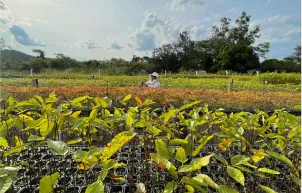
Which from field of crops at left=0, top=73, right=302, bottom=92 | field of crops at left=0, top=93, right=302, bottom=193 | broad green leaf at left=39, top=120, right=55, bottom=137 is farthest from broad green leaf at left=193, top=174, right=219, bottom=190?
field of crops at left=0, top=73, right=302, bottom=92

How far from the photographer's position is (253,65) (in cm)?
3716

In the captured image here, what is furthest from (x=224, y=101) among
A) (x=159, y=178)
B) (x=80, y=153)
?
(x=80, y=153)

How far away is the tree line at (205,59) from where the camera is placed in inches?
1458

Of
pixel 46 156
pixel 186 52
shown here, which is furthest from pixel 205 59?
pixel 46 156

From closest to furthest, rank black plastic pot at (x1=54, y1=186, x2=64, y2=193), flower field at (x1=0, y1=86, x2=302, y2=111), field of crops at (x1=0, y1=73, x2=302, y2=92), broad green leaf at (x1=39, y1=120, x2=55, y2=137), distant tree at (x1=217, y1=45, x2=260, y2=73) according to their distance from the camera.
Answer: broad green leaf at (x1=39, y1=120, x2=55, y2=137), black plastic pot at (x1=54, y1=186, x2=64, y2=193), flower field at (x1=0, y1=86, x2=302, y2=111), field of crops at (x1=0, y1=73, x2=302, y2=92), distant tree at (x1=217, y1=45, x2=260, y2=73)

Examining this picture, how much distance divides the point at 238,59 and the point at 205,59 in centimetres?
646

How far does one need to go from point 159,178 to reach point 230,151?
19.4 inches

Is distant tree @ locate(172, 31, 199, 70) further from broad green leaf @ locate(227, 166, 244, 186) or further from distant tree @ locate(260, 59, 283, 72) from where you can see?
broad green leaf @ locate(227, 166, 244, 186)

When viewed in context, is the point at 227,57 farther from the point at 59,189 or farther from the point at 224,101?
the point at 59,189

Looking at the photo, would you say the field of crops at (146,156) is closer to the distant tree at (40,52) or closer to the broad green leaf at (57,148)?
the broad green leaf at (57,148)

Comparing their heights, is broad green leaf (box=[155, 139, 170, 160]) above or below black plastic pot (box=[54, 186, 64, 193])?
above

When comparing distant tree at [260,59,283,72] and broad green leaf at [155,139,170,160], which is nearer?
broad green leaf at [155,139,170,160]

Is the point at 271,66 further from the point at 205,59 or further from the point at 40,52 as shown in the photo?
the point at 40,52

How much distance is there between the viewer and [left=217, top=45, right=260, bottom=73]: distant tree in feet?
120
